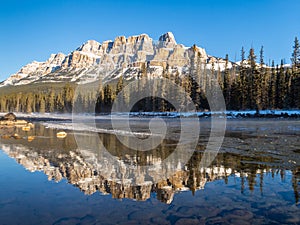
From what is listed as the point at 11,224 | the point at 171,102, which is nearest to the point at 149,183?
the point at 11,224

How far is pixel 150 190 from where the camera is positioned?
6539mm

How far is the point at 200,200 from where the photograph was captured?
574cm

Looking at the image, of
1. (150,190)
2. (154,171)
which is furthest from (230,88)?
(150,190)

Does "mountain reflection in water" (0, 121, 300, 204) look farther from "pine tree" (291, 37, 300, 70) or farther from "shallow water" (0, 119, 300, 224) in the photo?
"pine tree" (291, 37, 300, 70)

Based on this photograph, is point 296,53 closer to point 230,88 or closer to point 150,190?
point 230,88

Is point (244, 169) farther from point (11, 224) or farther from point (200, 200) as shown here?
point (11, 224)

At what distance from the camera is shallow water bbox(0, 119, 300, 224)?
4801 millimetres

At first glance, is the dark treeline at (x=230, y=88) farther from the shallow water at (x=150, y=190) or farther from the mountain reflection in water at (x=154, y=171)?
the shallow water at (x=150, y=190)

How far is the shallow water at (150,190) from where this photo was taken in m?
4.80

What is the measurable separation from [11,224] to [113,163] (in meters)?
5.34

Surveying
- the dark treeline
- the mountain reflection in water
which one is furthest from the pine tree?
the mountain reflection in water

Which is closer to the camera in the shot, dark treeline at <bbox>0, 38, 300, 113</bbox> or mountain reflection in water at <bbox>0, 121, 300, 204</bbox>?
mountain reflection in water at <bbox>0, 121, 300, 204</bbox>

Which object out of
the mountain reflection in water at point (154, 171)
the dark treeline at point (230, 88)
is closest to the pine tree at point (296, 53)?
the dark treeline at point (230, 88)

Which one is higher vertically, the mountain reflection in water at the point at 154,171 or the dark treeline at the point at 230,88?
the dark treeline at the point at 230,88
